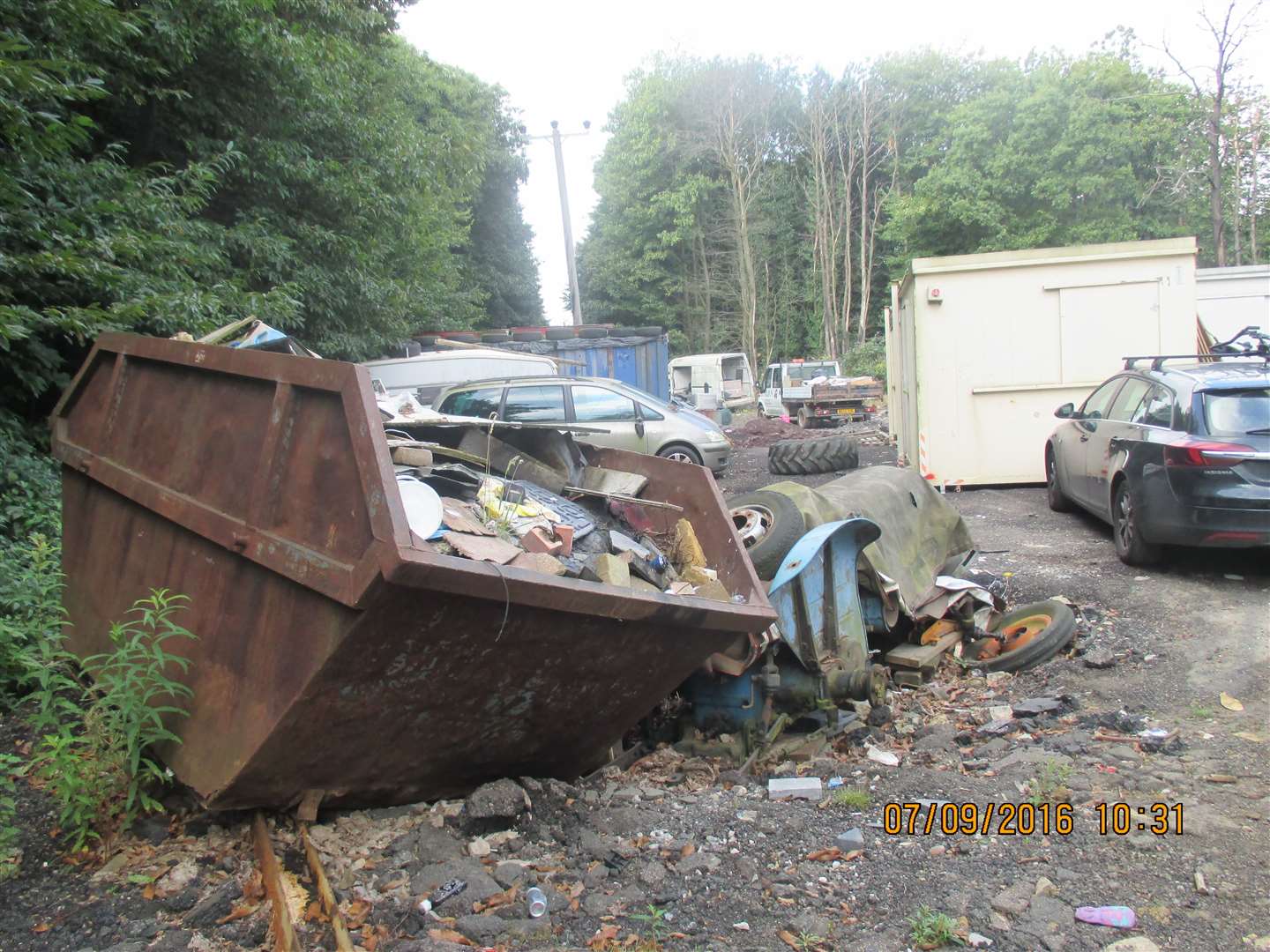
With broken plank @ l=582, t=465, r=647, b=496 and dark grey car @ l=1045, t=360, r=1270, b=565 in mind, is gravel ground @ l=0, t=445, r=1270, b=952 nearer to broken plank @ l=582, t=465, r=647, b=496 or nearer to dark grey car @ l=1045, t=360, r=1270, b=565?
broken plank @ l=582, t=465, r=647, b=496

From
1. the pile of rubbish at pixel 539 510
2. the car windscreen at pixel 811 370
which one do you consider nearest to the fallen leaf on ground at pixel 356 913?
the pile of rubbish at pixel 539 510

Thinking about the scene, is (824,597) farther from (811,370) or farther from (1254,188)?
(1254,188)

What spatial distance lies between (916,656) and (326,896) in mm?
3836

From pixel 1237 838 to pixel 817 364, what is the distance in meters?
28.1

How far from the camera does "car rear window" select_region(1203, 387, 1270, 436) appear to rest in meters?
6.59

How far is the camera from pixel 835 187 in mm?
45812

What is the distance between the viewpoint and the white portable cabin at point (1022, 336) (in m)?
10.8

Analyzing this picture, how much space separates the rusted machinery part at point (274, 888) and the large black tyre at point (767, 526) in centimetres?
290

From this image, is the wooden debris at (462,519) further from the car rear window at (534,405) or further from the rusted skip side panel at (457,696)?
the car rear window at (534,405)

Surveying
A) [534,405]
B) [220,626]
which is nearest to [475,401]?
[534,405]

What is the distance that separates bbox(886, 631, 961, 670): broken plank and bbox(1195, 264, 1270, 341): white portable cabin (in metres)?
14.8

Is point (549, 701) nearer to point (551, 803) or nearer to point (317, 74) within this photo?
point (551, 803)

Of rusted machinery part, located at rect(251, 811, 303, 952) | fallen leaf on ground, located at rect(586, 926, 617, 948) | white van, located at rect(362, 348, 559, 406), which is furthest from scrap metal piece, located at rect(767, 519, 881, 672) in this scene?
white van, located at rect(362, 348, 559, 406)

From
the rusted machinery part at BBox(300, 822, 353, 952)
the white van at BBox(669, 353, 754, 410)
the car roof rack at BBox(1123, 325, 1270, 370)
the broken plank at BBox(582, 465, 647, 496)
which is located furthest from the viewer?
the white van at BBox(669, 353, 754, 410)
